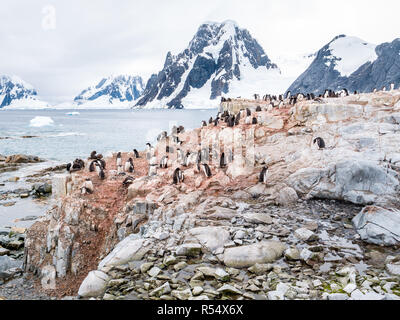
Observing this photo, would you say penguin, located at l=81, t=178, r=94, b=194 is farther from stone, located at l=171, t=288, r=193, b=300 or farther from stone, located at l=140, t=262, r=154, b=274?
stone, located at l=171, t=288, r=193, b=300

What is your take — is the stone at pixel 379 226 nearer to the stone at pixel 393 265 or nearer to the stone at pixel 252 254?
the stone at pixel 393 265

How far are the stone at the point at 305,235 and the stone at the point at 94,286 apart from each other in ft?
15.7

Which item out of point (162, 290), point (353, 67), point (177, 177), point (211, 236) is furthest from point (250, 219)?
point (353, 67)

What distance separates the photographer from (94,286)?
18.0 ft

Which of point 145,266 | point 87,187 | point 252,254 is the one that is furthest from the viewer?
point 87,187

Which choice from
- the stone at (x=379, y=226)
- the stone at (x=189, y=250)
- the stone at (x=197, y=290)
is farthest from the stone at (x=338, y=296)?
the stone at (x=189, y=250)

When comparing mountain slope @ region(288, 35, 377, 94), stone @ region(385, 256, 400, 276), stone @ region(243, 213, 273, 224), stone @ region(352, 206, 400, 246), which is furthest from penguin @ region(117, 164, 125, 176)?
mountain slope @ region(288, 35, 377, 94)

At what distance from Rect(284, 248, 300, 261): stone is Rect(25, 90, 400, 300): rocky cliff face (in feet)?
0.08

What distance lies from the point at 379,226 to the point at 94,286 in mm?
6902

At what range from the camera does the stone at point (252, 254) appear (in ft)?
19.7

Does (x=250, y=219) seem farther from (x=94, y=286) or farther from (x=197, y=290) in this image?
(x=94, y=286)

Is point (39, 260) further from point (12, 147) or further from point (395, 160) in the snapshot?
point (12, 147)
